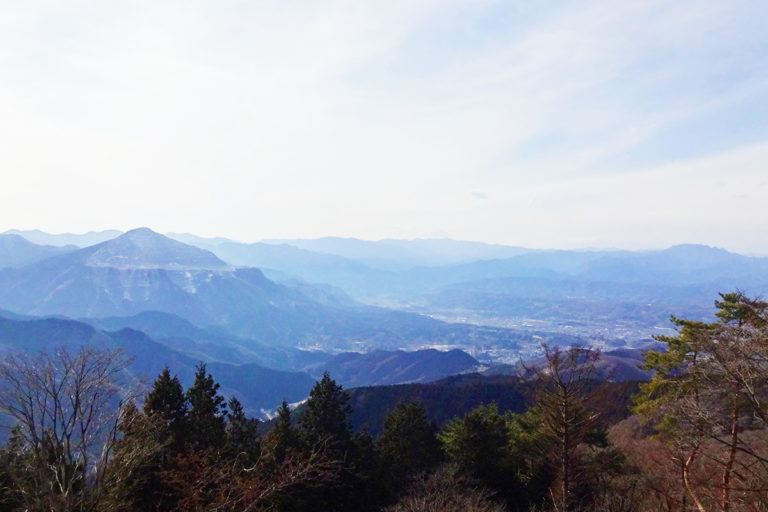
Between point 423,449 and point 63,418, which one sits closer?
point 63,418

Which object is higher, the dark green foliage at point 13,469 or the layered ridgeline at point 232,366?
the dark green foliage at point 13,469

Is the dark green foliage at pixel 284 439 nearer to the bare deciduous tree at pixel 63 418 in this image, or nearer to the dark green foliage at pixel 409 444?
the dark green foliage at pixel 409 444

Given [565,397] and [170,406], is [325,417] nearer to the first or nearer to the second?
[170,406]

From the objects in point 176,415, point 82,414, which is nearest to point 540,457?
point 176,415

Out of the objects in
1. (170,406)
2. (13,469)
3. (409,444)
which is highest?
(13,469)

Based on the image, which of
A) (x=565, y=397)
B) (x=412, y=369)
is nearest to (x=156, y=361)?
(x=412, y=369)

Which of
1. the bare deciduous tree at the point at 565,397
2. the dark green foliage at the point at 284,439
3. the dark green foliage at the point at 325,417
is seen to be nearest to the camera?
the bare deciduous tree at the point at 565,397

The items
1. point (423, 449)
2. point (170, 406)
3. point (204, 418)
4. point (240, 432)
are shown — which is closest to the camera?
point (170, 406)

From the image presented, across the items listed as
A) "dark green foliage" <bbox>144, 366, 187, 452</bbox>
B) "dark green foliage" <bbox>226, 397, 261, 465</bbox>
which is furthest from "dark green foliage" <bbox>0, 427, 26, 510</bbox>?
"dark green foliage" <bbox>226, 397, 261, 465</bbox>

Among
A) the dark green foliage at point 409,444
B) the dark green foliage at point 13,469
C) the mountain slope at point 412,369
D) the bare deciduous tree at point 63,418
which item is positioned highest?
the bare deciduous tree at point 63,418

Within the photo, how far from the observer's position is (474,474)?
2416 centimetres

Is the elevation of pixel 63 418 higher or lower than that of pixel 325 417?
higher

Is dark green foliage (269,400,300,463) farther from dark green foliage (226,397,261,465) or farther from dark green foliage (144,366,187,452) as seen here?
dark green foliage (144,366,187,452)

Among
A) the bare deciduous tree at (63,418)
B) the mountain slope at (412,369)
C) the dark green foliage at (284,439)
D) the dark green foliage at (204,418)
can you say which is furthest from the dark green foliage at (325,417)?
the mountain slope at (412,369)
